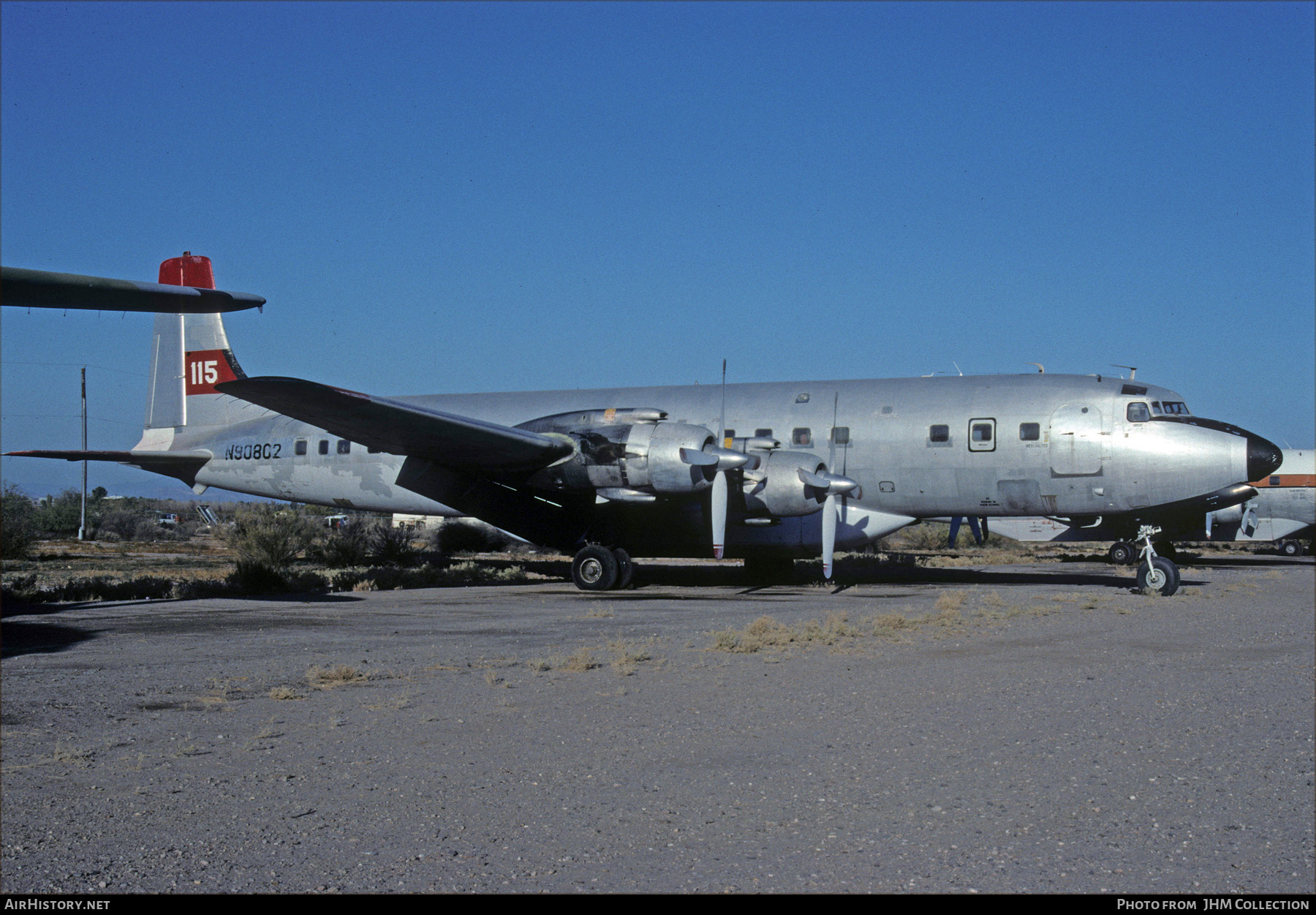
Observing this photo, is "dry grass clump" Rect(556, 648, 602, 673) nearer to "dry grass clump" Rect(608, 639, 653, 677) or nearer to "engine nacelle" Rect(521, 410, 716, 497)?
"dry grass clump" Rect(608, 639, 653, 677)

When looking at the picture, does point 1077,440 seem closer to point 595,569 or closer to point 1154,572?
point 1154,572

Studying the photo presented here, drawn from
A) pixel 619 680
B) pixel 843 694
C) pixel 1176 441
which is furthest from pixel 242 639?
pixel 1176 441

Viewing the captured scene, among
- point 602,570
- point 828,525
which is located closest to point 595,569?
point 602,570

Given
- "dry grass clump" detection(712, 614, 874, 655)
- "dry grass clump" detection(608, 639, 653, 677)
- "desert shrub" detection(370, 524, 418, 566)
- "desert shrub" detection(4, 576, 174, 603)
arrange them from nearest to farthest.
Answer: "dry grass clump" detection(608, 639, 653, 677)
"dry grass clump" detection(712, 614, 874, 655)
"desert shrub" detection(4, 576, 174, 603)
"desert shrub" detection(370, 524, 418, 566)

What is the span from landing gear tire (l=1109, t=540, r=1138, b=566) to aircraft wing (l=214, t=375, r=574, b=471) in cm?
1786

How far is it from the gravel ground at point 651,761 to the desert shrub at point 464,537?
65.3ft

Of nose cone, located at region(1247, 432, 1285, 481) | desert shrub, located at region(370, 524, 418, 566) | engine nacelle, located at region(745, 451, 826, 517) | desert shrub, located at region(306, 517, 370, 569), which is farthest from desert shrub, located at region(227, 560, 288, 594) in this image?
nose cone, located at region(1247, 432, 1285, 481)

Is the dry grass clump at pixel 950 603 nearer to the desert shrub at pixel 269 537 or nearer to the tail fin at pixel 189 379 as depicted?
the desert shrub at pixel 269 537

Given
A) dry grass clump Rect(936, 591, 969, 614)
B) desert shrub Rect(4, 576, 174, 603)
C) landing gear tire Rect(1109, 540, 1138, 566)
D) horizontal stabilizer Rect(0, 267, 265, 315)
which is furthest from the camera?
landing gear tire Rect(1109, 540, 1138, 566)

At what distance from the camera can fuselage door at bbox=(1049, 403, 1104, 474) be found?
679 inches

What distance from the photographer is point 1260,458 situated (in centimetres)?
1661

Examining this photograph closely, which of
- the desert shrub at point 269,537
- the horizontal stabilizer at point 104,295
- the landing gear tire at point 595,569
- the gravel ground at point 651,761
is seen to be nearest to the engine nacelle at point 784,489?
the landing gear tire at point 595,569

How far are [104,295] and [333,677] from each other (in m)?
5.83

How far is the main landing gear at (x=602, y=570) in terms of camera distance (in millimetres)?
18266
